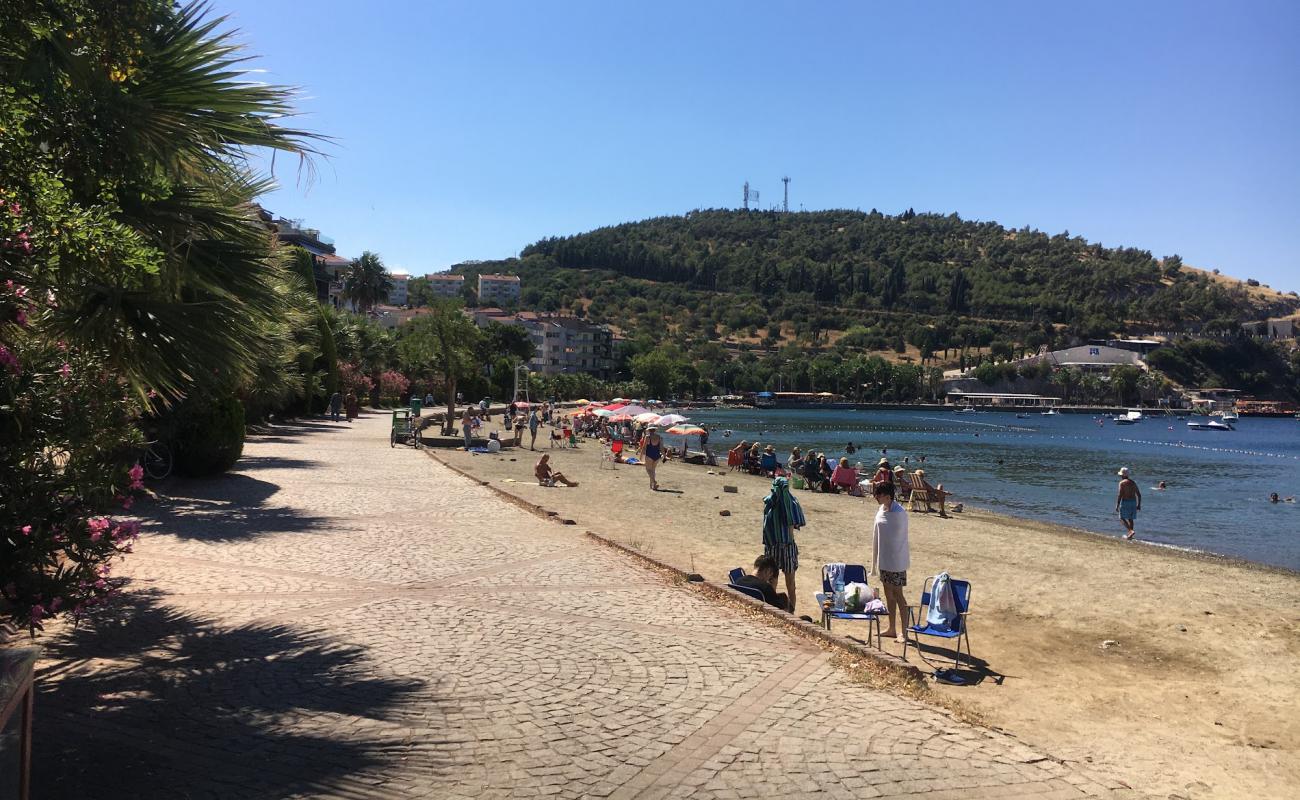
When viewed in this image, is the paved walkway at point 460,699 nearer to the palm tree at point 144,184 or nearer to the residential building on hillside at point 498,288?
the palm tree at point 144,184

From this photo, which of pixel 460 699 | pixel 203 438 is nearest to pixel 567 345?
pixel 203 438

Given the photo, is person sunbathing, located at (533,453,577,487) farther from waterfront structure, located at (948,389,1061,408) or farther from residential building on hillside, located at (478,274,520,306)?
residential building on hillside, located at (478,274,520,306)

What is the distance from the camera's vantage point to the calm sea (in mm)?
23484

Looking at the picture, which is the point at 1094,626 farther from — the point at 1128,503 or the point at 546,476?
the point at 546,476

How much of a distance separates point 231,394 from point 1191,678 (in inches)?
584

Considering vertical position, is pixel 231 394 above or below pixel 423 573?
above

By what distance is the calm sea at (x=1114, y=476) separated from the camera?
925 inches

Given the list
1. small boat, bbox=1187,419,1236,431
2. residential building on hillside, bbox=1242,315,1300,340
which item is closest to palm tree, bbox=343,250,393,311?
small boat, bbox=1187,419,1236,431

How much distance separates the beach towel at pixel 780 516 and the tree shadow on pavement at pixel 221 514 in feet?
19.7

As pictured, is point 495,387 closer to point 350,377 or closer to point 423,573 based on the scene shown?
point 350,377

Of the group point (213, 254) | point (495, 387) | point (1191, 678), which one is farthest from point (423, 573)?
point (495, 387)

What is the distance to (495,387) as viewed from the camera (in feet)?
254

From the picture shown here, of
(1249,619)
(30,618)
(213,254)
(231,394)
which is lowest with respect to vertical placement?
(1249,619)

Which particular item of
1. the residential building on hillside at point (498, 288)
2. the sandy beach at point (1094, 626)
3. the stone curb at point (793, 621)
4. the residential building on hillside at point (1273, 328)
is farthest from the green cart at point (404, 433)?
the residential building on hillside at point (1273, 328)
